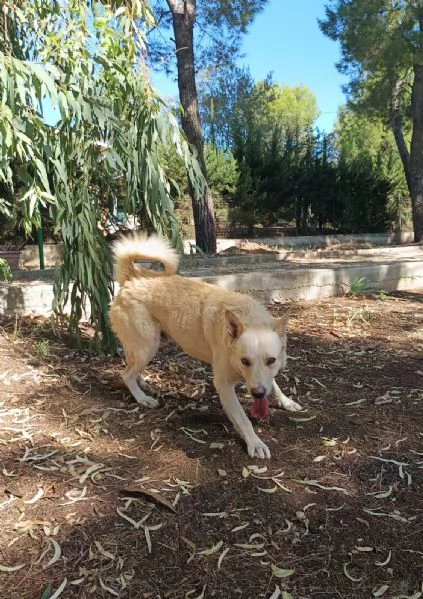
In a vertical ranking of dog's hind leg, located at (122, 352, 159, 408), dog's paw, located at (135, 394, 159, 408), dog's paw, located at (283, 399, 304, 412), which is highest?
dog's hind leg, located at (122, 352, 159, 408)

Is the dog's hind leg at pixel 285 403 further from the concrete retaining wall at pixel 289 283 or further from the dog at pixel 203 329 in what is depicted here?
the concrete retaining wall at pixel 289 283

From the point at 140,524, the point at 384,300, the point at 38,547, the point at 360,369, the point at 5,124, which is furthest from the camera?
the point at 384,300

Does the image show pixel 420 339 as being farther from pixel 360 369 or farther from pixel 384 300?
pixel 384 300

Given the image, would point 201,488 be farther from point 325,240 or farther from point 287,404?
point 325,240

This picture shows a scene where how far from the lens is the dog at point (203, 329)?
2756 millimetres

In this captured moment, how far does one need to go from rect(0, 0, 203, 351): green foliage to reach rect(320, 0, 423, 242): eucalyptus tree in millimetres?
11612

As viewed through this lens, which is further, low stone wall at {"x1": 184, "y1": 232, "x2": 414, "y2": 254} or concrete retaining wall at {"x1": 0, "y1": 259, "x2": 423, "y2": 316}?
low stone wall at {"x1": 184, "y1": 232, "x2": 414, "y2": 254}

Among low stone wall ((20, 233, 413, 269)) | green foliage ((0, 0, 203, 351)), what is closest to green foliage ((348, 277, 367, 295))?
green foliage ((0, 0, 203, 351))

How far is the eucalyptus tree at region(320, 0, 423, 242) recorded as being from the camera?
13484 millimetres

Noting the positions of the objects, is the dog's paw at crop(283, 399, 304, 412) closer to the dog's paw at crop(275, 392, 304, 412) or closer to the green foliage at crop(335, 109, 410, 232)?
the dog's paw at crop(275, 392, 304, 412)

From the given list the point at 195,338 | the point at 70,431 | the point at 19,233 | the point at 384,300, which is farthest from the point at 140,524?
the point at 19,233

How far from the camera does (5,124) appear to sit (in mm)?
2922

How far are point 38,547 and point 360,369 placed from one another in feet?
9.54

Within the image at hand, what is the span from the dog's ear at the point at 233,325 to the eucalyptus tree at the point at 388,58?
43.0 ft
